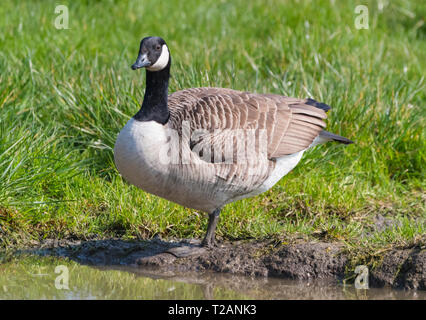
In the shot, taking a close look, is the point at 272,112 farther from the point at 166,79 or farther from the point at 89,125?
the point at 89,125

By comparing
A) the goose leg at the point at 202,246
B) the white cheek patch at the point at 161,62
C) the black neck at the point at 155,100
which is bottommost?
the goose leg at the point at 202,246

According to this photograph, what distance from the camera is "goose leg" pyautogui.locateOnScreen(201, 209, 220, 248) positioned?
459 cm

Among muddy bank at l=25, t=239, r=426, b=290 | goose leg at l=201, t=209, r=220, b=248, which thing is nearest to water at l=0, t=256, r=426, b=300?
muddy bank at l=25, t=239, r=426, b=290

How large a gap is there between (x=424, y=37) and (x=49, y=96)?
18.5 feet

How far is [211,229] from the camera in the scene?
15.2 feet

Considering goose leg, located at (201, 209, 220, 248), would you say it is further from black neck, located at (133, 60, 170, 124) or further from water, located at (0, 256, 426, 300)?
black neck, located at (133, 60, 170, 124)

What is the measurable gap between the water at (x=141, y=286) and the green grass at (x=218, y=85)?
42 cm

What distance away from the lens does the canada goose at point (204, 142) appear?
4.20 metres

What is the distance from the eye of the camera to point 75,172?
525 centimetres

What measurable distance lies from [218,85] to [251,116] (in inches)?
54.6

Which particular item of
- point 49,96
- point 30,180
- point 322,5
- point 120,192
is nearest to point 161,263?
point 120,192

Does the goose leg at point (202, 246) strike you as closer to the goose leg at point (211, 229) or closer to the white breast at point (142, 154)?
the goose leg at point (211, 229)

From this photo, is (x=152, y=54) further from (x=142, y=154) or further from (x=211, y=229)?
(x=211, y=229)

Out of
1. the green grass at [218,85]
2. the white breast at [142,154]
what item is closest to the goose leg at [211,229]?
the green grass at [218,85]
